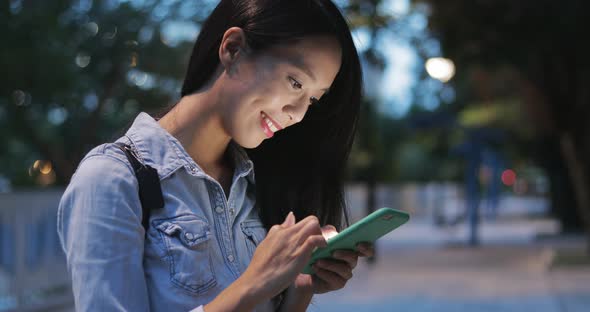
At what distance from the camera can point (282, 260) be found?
1.42 m

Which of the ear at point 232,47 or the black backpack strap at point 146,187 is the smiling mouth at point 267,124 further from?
the black backpack strap at point 146,187

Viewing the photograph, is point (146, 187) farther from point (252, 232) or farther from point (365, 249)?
point (365, 249)

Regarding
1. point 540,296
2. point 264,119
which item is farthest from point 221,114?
point 540,296

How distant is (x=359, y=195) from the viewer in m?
25.6

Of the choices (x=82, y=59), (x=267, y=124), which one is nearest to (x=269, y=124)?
(x=267, y=124)

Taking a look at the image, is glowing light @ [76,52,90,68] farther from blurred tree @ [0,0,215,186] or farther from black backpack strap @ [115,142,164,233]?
black backpack strap @ [115,142,164,233]

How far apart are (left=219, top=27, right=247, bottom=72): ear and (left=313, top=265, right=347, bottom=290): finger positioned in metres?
0.48

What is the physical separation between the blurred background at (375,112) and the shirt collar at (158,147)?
3150 mm

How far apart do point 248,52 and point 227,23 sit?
0.10m

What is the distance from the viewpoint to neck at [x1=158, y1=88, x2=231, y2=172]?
1.70 meters

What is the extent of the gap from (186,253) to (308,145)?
626 millimetres

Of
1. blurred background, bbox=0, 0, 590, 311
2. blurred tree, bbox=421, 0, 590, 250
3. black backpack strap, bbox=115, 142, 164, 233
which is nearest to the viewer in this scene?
black backpack strap, bbox=115, 142, 164, 233

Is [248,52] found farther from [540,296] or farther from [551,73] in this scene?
[551,73]

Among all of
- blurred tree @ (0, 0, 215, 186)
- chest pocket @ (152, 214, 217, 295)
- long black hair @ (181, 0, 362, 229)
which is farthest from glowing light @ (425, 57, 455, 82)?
chest pocket @ (152, 214, 217, 295)
